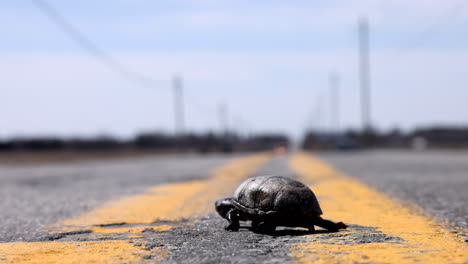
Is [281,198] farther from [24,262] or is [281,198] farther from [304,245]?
[24,262]

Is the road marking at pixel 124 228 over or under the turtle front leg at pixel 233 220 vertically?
under

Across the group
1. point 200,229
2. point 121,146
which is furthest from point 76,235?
point 121,146

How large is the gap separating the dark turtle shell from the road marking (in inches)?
52.9

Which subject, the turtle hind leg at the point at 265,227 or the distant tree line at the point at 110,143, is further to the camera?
the distant tree line at the point at 110,143

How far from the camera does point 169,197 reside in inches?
519

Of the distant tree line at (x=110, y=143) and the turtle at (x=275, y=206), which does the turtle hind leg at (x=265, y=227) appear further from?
the distant tree line at (x=110, y=143)

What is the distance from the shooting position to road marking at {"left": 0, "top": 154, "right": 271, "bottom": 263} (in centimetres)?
621

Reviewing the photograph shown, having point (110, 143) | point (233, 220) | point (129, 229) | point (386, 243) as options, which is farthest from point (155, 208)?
point (110, 143)

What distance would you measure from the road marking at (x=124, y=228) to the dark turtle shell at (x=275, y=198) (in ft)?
4.41

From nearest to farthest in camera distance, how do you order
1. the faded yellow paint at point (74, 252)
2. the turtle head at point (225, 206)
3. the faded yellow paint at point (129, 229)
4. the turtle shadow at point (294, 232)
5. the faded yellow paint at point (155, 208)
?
the faded yellow paint at point (74, 252) → the turtle shadow at point (294, 232) → the turtle head at point (225, 206) → the faded yellow paint at point (129, 229) → the faded yellow paint at point (155, 208)

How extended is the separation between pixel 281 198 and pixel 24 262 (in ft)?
9.63

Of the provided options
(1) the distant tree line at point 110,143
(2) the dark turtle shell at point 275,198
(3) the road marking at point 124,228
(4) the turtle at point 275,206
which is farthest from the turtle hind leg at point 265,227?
(1) the distant tree line at point 110,143

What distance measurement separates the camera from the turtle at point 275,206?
7.01 metres

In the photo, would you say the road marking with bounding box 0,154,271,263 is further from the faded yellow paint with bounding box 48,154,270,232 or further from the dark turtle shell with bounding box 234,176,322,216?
the dark turtle shell with bounding box 234,176,322,216
